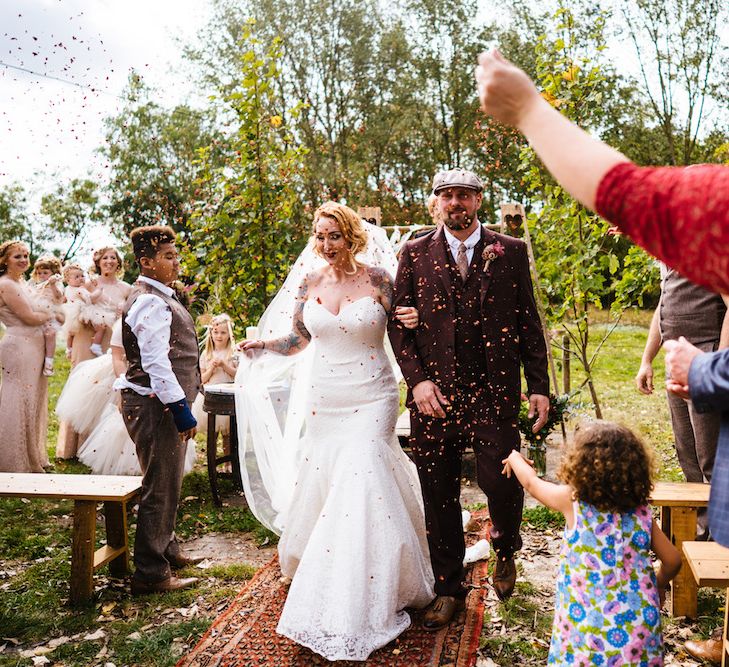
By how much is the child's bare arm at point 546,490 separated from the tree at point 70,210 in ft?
68.5

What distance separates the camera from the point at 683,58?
16.8 metres

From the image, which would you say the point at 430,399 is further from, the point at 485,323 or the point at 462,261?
the point at 462,261

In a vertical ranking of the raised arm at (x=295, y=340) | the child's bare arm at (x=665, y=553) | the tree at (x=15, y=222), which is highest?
the tree at (x=15, y=222)

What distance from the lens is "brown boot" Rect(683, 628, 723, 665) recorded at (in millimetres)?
3250

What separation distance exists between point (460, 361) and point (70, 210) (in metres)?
21.8

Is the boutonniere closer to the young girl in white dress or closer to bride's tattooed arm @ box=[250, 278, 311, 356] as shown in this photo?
bride's tattooed arm @ box=[250, 278, 311, 356]

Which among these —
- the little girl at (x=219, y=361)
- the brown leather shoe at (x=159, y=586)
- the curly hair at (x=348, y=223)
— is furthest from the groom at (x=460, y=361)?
the little girl at (x=219, y=361)

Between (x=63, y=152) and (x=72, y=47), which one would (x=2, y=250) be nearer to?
(x=63, y=152)

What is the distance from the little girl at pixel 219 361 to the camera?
6844 millimetres

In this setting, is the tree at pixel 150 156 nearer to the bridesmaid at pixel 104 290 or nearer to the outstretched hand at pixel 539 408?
A: the bridesmaid at pixel 104 290

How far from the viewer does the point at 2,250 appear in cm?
638

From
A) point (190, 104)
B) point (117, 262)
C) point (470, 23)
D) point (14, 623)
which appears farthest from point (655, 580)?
point (190, 104)

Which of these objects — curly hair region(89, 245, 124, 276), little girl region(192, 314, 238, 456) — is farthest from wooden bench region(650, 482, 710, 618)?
curly hair region(89, 245, 124, 276)

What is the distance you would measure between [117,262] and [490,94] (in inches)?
281
